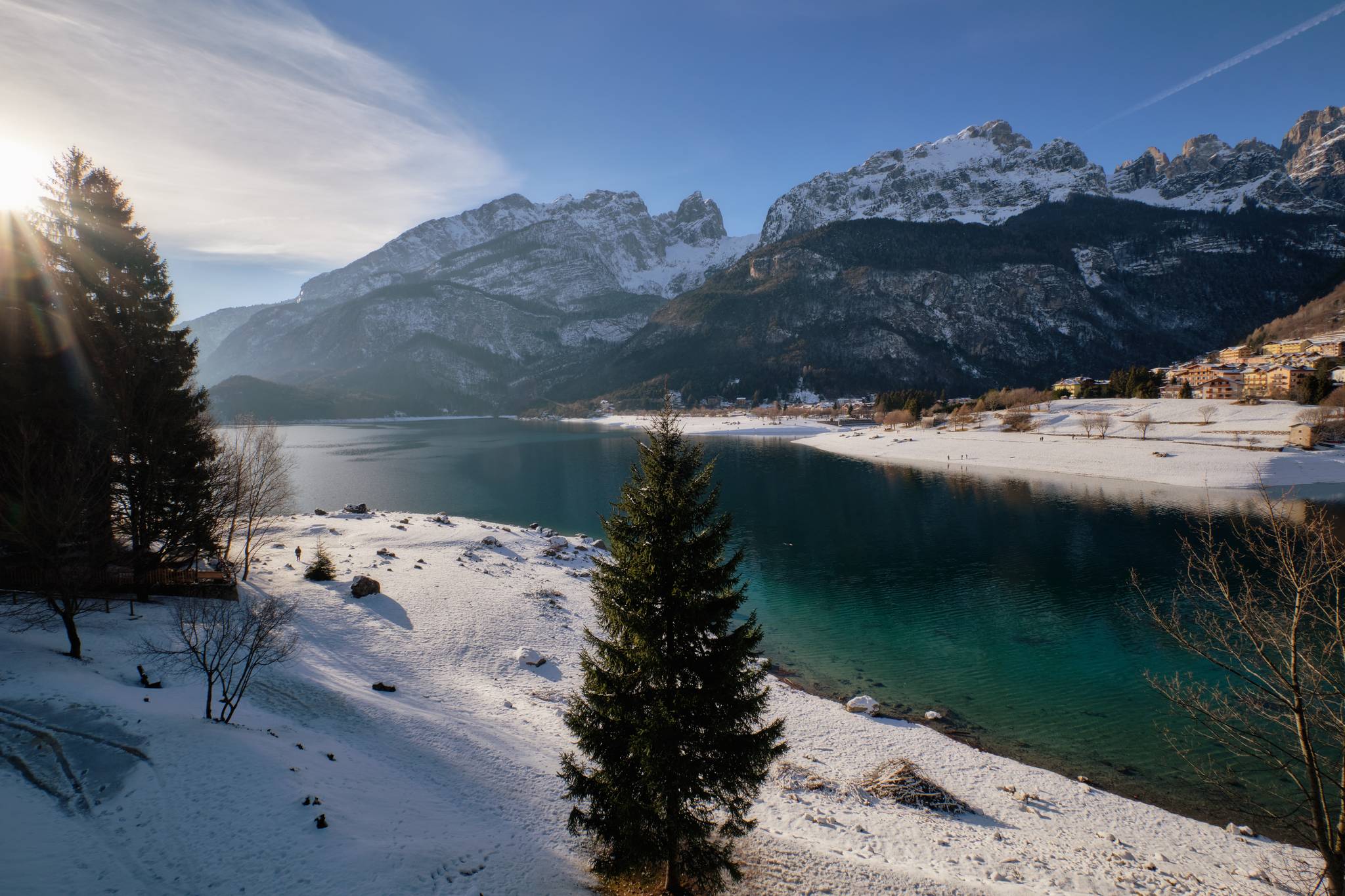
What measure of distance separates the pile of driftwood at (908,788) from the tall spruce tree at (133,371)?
2689 centimetres

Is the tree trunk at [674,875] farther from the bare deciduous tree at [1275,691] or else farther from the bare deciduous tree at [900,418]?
the bare deciduous tree at [900,418]

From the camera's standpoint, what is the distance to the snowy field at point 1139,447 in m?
65.4

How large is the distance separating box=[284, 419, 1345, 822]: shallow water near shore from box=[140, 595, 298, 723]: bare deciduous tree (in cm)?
1900

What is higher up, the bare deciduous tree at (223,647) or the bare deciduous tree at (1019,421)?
the bare deciduous tree at (1019,421)

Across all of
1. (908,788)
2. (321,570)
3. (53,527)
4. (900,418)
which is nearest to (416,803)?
(908,788)

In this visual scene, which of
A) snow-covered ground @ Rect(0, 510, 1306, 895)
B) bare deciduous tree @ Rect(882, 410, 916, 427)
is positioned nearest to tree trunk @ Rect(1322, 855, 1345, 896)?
snow-covered ground @ Rect(0, 510, 1306, 895)

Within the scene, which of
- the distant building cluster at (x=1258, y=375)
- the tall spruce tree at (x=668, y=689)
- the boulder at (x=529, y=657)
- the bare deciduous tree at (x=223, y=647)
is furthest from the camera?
the distant building cluster at (x=1258, y=375)

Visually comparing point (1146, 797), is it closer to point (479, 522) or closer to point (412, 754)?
point (412, 754)

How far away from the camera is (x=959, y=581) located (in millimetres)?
35281

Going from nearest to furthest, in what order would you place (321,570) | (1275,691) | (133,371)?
(1275,691) → (133,371) → (321,570)

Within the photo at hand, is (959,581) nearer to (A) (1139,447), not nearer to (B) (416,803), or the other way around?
(B) (416,803)

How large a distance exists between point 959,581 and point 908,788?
78.8ft

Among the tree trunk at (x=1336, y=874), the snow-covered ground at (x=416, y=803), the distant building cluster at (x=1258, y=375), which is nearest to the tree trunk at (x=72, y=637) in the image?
the snow-covered ground at (x=416, y=803)

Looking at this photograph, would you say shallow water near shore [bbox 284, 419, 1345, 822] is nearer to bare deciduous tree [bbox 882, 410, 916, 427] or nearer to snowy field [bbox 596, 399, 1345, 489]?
snowy field [bbox 596, 399, 1345, 489]
